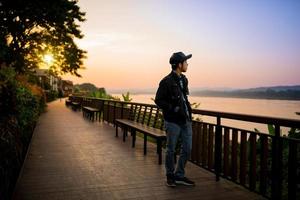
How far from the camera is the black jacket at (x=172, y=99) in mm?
4195

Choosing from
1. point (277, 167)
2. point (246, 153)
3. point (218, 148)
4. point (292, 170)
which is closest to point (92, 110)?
point (218, 148)

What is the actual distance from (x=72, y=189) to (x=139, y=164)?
1829 millimetres

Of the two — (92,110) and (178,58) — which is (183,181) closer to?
(178,58)

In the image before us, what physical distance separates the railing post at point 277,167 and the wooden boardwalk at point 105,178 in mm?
393

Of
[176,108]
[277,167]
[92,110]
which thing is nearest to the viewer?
[277,167]

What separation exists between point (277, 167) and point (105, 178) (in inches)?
101

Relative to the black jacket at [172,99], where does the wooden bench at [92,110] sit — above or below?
below

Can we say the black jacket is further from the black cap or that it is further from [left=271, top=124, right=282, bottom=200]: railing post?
[left=271, top=124, right=282, bottom=200]: railing post

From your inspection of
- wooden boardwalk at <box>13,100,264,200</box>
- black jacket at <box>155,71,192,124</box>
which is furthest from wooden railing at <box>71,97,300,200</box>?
black jacket at <box>155,71,192,124</box>

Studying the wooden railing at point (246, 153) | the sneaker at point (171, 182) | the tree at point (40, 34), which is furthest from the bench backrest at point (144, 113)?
the tree at point (40, 34)

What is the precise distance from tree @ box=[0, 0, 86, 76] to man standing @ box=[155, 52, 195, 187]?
7967 millimetres

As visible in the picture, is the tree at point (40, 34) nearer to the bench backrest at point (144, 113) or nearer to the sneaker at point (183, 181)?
the bench backrest at point (144, 113)

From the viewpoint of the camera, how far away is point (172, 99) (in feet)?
13.9

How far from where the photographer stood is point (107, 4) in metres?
15.2
